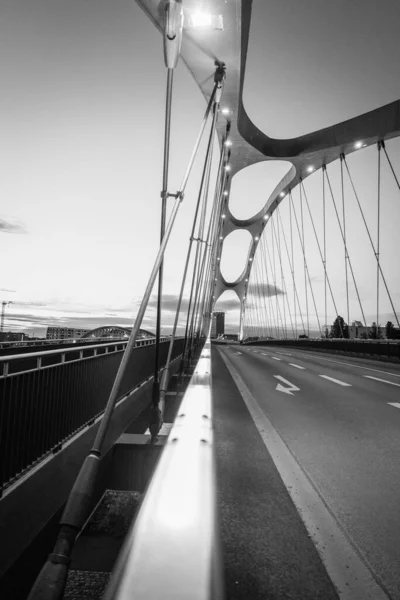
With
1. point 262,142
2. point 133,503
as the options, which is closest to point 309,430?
point 133,503

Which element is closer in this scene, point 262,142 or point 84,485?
point 84,485

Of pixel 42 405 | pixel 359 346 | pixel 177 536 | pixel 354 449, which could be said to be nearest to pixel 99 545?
pixel 42 405

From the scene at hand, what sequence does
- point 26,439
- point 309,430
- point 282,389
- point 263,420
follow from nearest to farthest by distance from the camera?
point 26,439 < point 309,430 < point 263,420 < point 282,389

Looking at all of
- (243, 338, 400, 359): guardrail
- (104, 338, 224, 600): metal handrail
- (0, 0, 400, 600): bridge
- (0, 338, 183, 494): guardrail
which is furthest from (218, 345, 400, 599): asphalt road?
(243, 338, 400, 359): guardrail

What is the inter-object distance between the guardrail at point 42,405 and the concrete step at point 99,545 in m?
0.76

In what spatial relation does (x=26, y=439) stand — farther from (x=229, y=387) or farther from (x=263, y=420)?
(x=229, y=387)

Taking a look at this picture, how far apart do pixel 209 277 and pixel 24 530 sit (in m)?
16.3

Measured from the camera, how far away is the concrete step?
216 cm

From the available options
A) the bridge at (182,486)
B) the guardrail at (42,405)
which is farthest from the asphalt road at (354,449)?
the guardrail at (42,405)

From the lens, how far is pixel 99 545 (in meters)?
2.70

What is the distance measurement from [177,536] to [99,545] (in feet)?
8.16

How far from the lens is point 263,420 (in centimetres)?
585

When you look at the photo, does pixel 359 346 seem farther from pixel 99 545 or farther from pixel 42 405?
pixel 99 545

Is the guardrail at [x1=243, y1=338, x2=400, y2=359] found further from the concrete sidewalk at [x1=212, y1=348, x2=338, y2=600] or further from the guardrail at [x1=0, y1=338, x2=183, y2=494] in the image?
the guardrail at [x1=0, y1=338, x2=183, y2=494]
